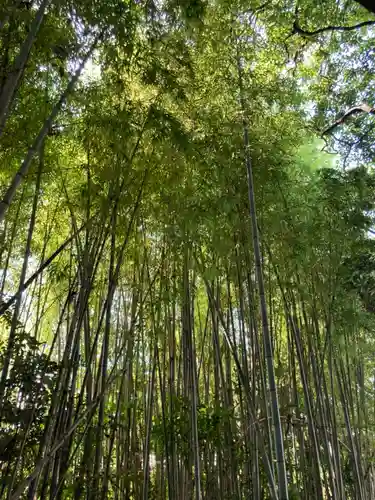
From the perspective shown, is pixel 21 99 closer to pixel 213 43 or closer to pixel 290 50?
pixel 213 43

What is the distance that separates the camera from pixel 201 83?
3.11 meters

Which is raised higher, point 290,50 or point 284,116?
point 290,50

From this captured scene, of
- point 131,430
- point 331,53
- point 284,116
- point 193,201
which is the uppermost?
point 331,53

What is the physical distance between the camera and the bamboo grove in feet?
8.21

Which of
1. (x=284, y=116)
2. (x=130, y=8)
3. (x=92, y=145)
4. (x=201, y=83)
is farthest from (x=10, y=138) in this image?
(x=284, y=116)

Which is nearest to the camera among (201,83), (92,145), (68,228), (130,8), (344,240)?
(130,8)

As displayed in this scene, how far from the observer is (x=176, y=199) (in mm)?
3391

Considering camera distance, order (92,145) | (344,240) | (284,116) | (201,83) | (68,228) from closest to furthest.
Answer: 1. (92,145)
2. (201,83)
3. (284,116)
4. (344,240)
5. (68,228)

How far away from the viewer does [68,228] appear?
4.27 meters

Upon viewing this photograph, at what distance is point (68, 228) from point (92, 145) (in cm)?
154

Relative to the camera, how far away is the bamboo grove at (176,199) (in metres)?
2.50

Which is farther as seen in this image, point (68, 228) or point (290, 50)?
point (68, 228)

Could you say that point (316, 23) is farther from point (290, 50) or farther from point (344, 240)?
point (344, 240)

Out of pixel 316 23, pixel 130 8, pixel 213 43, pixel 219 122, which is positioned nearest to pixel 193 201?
pixel 219 122
